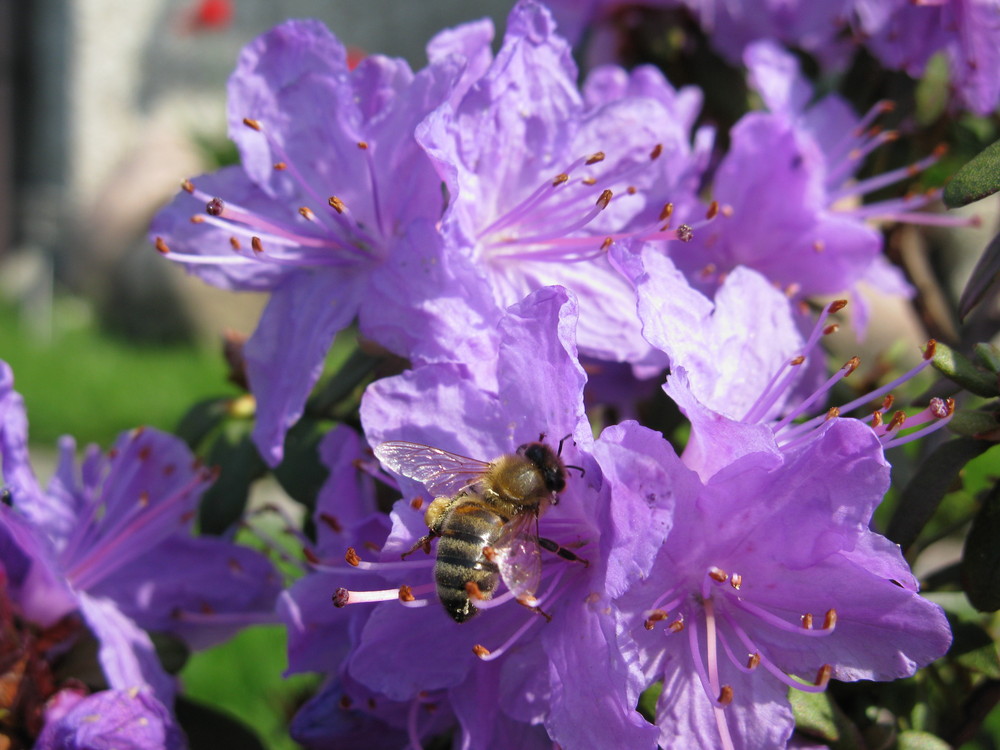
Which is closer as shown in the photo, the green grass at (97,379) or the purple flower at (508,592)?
the purple flower at (508,592)

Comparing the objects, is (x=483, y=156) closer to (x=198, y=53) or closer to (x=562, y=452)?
(x=562, y=452)

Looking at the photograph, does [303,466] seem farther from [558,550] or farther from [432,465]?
[558,550]

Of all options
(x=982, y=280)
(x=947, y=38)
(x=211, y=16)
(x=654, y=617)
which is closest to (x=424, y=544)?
(x=654, y=617)

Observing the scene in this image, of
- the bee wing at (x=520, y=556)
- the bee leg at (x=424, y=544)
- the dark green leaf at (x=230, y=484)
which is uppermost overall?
the bee wing at (x=520, y=556)

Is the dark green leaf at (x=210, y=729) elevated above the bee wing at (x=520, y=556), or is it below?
below

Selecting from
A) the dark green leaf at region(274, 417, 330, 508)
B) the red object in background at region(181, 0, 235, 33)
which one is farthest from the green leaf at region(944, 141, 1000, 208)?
the red object in background at region(181, 0, 235, 33)

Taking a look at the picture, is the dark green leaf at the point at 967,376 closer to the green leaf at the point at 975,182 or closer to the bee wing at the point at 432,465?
the green leaf at the point at 975,182

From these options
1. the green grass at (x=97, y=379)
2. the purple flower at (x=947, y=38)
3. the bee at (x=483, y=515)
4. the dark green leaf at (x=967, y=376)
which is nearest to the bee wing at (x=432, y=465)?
the bee at (x=483, y=515)
